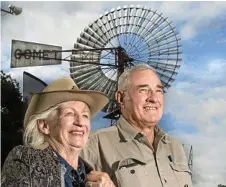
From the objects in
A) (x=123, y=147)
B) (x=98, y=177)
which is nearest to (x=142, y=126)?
(x=123, y=147)

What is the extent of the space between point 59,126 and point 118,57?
5.54 meters

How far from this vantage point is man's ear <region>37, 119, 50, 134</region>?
6.32ft

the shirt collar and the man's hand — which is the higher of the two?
the shirt collar

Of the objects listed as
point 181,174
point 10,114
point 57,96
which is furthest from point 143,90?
point 10,114

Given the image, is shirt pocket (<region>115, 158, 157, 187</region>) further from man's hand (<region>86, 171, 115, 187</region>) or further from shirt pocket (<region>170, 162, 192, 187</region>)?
man's hand (<region>86, 171, 115, 187</region>)

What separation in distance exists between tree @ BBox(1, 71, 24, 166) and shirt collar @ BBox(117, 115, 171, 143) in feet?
16.0

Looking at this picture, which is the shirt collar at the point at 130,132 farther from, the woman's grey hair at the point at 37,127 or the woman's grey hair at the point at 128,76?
the woman's grey hair at the point at 37,127

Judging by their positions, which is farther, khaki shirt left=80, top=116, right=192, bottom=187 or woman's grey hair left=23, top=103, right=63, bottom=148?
khaki shirt left=80, top=116, right=192, bottom=187

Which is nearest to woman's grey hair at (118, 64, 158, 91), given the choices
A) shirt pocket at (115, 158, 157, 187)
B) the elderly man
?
the elderly man

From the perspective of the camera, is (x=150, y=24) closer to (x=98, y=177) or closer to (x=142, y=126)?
(x=142, y=126)

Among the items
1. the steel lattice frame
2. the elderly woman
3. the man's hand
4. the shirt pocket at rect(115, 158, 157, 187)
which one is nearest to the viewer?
the elderly woman

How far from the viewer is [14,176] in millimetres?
1675

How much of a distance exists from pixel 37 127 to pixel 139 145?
25.1 inches

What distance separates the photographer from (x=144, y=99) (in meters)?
2.41
